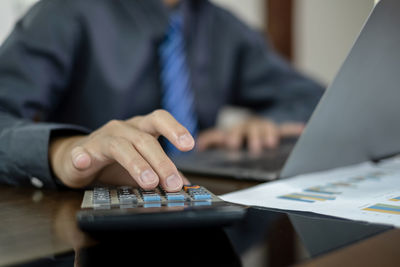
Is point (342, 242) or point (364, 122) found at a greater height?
point (364, 122)

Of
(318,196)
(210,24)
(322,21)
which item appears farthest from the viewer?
(322,21)

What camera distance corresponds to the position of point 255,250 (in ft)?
0.85

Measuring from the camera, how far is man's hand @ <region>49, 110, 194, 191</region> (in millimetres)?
364

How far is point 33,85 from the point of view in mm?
789

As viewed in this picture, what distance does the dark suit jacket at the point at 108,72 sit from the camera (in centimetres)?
56

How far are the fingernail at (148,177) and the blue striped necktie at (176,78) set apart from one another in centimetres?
70

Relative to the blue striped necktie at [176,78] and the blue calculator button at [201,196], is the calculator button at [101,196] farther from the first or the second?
the blue striped necktie at [176,78]

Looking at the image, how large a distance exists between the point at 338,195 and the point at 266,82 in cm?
98

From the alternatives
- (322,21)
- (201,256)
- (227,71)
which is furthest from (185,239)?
(322,21)

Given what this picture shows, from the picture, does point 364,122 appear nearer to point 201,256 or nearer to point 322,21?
point 201,256

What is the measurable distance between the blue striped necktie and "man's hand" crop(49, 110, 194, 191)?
609 mm

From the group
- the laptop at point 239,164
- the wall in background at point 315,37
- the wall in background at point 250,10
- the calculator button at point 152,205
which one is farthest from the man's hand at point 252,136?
the wall in background at point 315,37

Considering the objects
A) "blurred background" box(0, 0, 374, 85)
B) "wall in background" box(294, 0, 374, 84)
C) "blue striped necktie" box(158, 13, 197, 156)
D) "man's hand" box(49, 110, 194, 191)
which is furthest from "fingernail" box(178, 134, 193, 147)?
"wall in background" box(294, 0, 374, 84)

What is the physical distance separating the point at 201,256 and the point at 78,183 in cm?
25
